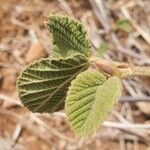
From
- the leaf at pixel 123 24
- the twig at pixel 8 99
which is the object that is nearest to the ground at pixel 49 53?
the twig at pixel 8 99

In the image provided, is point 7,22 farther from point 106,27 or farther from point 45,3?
point 106,27

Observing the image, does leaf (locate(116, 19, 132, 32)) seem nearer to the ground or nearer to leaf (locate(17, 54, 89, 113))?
the ground

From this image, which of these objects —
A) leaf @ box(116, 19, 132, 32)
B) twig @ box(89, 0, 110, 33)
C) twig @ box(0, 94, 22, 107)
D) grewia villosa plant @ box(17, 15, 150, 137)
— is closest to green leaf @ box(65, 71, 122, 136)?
grewia villosa plant @ box(17, 15, 150, 137)

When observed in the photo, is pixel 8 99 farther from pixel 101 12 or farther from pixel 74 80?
pixel 74 80

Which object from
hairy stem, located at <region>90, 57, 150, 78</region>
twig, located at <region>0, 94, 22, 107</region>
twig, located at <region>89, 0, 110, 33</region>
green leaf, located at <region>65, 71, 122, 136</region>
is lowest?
twig, located at <region>0, 94, 22, 107</region>

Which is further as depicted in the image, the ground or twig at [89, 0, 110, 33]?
twig at [89, 0, 110, 33]

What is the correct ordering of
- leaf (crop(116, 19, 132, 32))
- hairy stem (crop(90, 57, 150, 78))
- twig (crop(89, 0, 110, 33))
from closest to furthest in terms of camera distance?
Answer: hairy stem (crop(90, 57, 150, 78)), leaf (crop(116, 19, 132, 32)), twig (crop(89, 0, 110, 33))

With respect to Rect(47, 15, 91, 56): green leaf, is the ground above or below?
below
